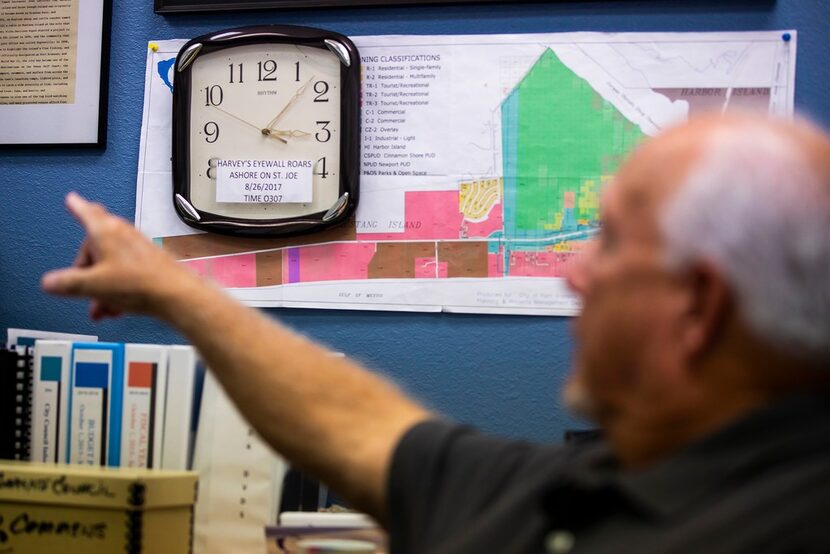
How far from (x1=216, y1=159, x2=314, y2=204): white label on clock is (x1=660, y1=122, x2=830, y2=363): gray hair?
97cm

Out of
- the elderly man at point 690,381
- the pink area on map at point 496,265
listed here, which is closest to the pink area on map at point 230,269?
the pink area on map at point 496,265

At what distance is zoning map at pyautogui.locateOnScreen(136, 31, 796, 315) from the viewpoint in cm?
140

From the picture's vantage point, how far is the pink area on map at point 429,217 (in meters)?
1.44

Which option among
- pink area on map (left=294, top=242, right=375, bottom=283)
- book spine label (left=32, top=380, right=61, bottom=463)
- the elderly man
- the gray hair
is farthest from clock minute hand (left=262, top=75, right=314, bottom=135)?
the gray hair

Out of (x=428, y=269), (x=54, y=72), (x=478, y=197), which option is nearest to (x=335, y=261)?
(x=428, y=269)

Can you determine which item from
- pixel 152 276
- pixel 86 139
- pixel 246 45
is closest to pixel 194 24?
pixel 246 45

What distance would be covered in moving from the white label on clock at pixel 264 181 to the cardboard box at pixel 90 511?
53cm

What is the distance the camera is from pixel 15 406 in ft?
4.25

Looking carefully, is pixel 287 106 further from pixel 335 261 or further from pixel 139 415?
pixel 139 415

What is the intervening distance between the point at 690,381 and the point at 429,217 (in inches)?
35.3

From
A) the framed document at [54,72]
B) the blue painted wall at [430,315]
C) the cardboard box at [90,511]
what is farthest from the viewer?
the framed document at [54,72]

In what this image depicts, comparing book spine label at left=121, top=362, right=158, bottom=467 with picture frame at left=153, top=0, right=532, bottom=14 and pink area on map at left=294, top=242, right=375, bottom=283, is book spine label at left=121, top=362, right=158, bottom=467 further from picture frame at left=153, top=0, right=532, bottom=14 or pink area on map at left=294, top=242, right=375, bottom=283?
picture frame at left=153, top=0, right=532, bottom=14

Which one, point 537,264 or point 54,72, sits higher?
point 54,72

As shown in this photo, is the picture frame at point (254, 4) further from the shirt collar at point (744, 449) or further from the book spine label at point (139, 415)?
the shirt collar at point (744, 449)
